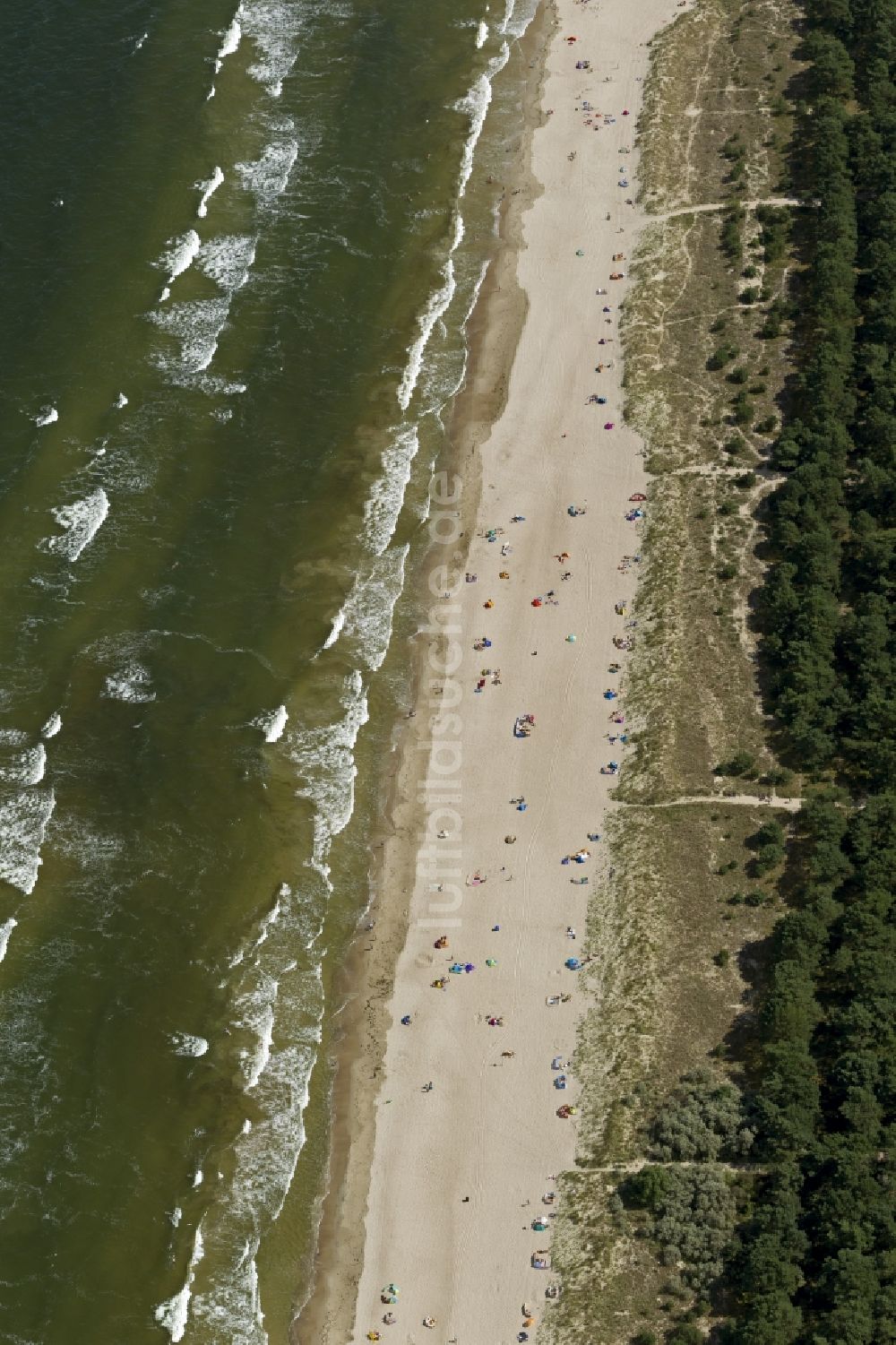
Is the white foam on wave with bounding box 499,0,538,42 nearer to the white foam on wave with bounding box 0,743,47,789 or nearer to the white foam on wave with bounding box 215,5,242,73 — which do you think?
the white foam on wave with bounding box 215,5,242,73

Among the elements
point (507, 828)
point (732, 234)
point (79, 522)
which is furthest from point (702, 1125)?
point (732, 234)

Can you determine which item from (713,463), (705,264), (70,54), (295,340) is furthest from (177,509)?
(70,54)

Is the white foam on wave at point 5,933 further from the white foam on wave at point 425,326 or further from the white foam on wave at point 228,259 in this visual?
the white foam on wave at point 228,259

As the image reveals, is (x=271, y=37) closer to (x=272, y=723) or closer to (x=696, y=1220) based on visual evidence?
(x=272, y=723)

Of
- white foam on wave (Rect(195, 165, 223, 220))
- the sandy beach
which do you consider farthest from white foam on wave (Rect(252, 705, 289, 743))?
white foam on wave (Rect(195, 165, 223, 220))

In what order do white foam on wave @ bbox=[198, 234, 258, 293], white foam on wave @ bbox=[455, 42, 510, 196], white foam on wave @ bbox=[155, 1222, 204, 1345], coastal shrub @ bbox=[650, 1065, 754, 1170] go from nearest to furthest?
1. white foam on wave @ bbox=[155, 1222, 204, 1345]
2. coastal shrub @ bbox=[650, 1065, 754, 1170]
3. white foam on wave @ bbox=[198, 234, 258, 293]
4. white foam on wave @ bbox=[455, 42, 510, 196]

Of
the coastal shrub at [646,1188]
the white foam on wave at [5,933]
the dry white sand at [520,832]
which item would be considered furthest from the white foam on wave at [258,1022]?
the coastal shrub at [646,1188]
